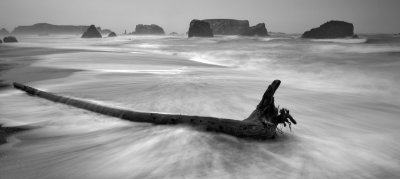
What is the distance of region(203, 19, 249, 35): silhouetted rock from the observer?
147125mm

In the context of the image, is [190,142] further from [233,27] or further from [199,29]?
[233,27]

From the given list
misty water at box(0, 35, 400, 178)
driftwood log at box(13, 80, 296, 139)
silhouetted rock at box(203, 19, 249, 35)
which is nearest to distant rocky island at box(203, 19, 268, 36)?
silhouetted rock at box(203, 19, 249, 35)

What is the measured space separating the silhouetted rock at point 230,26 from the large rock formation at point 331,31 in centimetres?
5250

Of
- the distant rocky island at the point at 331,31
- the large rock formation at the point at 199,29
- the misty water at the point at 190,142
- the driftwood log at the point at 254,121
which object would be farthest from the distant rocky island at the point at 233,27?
the driftwood log at the point at 254,121

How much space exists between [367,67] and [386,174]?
14.6m

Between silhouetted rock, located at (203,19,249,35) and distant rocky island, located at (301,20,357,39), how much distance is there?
172ft

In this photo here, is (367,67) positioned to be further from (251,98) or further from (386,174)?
(386,174)

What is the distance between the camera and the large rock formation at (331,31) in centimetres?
8619

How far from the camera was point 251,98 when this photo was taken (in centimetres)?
776

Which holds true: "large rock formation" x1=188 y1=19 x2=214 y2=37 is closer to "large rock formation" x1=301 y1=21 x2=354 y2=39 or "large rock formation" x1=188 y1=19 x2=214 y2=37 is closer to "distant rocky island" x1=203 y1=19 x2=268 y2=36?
"distant rocky island" x1=203 y1=19 x2=268 y2=36

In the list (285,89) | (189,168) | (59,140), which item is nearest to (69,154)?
(59,140)

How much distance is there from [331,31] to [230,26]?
74032mm

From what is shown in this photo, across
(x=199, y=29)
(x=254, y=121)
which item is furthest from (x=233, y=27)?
(x=254, y=121)

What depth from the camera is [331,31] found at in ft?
296
